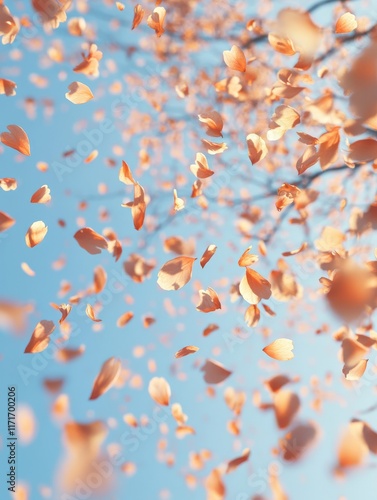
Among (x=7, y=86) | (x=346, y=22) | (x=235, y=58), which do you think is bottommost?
A: (x=7, y=86)

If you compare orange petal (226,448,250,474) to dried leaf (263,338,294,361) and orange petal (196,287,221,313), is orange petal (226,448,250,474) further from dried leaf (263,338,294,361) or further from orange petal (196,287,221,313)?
orange petal (196,287,221,313)

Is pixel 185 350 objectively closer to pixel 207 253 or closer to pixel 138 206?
pixel 207 253

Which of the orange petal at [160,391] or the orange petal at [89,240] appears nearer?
the orange petal at [89,240]

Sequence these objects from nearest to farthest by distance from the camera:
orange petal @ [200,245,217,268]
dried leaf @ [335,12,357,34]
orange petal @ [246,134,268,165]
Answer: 1. orange petal @ [200,245,217,268]
2. orange petal @ [246,134,268,165]
3. dried leaf @ [335,12,357,34]

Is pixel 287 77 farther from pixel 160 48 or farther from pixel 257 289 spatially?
pixel 160 48

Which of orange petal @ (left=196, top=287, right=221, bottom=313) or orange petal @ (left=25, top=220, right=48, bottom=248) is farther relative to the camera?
orange petal @ (left=25, top=220, right=48, bottom=248)

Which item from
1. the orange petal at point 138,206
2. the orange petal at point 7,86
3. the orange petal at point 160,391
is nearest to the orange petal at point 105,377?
the orange petal at point 160,391

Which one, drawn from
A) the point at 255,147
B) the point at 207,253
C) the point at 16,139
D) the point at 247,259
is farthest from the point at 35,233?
the point at 255,147

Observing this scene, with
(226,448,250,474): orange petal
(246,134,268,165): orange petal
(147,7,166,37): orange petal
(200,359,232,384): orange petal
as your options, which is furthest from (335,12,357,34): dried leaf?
(226,448,250,474): orange petal

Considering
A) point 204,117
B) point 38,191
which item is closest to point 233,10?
point 204,117

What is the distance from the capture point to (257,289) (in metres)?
2.18

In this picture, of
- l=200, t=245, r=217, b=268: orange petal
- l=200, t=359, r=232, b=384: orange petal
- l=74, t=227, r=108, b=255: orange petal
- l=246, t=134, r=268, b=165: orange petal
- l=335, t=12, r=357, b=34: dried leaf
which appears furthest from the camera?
l=200, t=359, r=232, b=384: orange petal

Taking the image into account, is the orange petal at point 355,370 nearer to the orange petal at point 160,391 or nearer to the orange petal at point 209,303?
the orange petal at point 209,303

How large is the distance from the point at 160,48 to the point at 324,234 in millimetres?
2881
